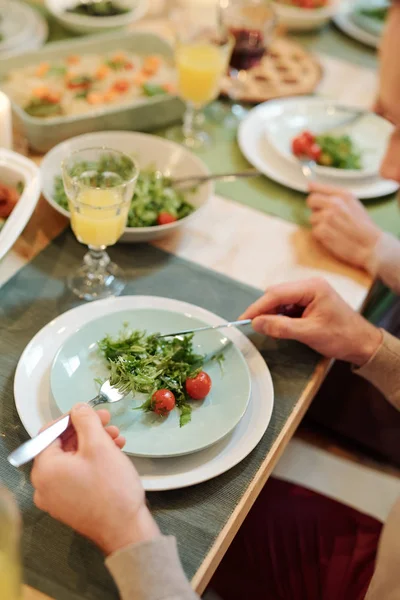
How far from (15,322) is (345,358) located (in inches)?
23.7

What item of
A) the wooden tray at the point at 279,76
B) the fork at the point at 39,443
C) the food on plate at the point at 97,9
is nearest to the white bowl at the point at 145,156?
the wooden tray at the point at 279,76

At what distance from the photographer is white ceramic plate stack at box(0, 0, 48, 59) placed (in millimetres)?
1841

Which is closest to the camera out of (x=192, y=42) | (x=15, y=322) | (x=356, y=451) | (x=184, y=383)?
(x=184, y=383)

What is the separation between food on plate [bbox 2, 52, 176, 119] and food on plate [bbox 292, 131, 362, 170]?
15.4 inches

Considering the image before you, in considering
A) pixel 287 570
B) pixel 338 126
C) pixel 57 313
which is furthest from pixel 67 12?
pixel 287 570

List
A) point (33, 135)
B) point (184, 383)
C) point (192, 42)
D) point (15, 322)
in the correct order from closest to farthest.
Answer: point (184, 383), point (15, 322), point (33, 135), point (192, 42)

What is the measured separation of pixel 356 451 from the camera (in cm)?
160

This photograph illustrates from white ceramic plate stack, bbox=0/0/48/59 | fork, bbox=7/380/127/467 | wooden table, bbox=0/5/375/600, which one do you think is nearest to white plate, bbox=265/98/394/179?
wooden table, bbox=0/5/375/600

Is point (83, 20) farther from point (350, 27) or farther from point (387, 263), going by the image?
point (387, 263)

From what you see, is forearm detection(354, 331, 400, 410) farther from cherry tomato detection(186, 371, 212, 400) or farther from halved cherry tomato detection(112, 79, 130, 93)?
halved cherry tomato detection(112, 79, 130, 93)

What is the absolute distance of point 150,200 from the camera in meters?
1.38

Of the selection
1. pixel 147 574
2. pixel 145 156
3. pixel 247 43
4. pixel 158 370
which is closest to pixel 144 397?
pixel 158 370

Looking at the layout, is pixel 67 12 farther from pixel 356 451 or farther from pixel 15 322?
pixel 356 451

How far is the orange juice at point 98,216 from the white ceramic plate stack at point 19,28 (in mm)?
806
